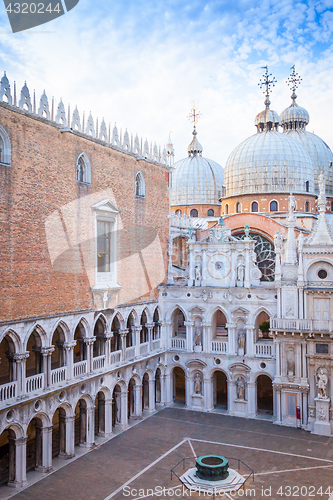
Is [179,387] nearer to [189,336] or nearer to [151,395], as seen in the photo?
[151,395]

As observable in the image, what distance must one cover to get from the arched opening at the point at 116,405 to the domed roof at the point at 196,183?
2621 centimetres

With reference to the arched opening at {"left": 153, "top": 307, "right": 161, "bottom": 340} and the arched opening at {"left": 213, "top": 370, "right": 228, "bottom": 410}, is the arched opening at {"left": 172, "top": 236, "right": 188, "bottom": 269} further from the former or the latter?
the arched opening at {"left": 213, "top": 370, "right": 228, "bottom": 410}

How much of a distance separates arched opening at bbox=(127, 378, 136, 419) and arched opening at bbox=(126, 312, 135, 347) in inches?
79.3

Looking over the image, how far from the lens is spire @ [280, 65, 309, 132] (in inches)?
2160

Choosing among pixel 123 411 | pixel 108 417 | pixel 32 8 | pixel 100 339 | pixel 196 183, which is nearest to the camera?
pixel 32 8

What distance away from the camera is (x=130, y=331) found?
93.3 feet

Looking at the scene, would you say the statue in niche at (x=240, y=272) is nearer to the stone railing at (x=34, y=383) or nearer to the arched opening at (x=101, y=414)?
the arched opening at (x=101, y=414)

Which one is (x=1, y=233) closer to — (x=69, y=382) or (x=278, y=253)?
(x=69, y=382)

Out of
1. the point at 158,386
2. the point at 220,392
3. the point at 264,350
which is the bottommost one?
the point at 220,392

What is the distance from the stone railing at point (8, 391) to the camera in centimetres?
1891

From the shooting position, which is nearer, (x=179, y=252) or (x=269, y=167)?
(x=179, y=252)

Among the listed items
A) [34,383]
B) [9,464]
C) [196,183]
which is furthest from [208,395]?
[196,183]

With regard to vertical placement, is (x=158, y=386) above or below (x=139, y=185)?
below

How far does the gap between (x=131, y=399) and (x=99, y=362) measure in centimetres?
472
